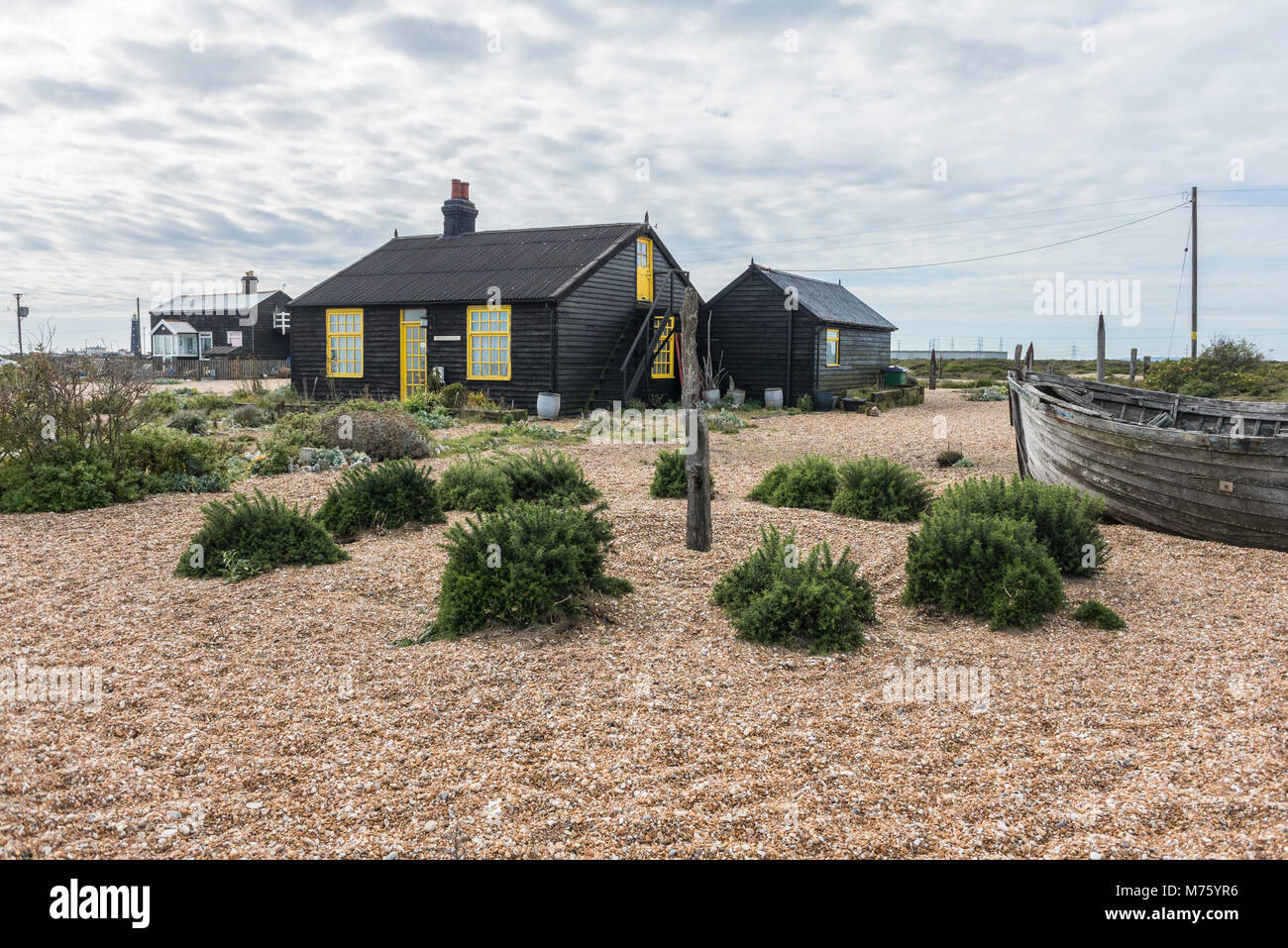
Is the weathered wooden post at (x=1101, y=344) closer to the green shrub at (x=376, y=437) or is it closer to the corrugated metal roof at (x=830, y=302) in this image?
the corrugated metal roof at (x=830, y=302)

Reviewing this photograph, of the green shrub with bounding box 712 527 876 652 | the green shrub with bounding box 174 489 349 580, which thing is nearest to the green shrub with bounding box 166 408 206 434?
the green shrub with bounding box 174 489 349 580

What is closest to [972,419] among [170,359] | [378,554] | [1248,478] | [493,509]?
[1248,478]

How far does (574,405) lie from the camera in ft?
73.8

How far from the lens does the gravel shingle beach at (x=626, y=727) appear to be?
3.49 metres

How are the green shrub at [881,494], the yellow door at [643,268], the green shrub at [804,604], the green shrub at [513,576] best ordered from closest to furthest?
the green shrub at [804,604] < the green shrub at [513,576] < the green shrub at [881,494] < the yellow door at [643,268]

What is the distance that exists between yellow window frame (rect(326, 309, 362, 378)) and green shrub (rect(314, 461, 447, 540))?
1665 cm

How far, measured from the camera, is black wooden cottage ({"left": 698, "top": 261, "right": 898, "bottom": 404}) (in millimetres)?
26656

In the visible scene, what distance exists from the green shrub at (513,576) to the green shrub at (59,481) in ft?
20.2

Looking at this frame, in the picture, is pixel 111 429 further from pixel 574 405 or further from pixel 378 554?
pixel 574 405

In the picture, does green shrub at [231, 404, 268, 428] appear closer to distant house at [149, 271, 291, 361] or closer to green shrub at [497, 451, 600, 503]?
green shrub at [497, 451, 600, 503]

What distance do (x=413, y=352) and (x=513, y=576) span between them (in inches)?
750

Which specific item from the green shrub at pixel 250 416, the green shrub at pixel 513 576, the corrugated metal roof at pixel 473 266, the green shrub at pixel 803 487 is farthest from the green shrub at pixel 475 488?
the corrugated metal roof at pixel 473 266

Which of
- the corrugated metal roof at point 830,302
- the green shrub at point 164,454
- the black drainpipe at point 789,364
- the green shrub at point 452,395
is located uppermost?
the corrugated metal roof at point 830,302

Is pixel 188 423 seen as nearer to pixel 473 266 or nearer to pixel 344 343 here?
pixel 344 343
